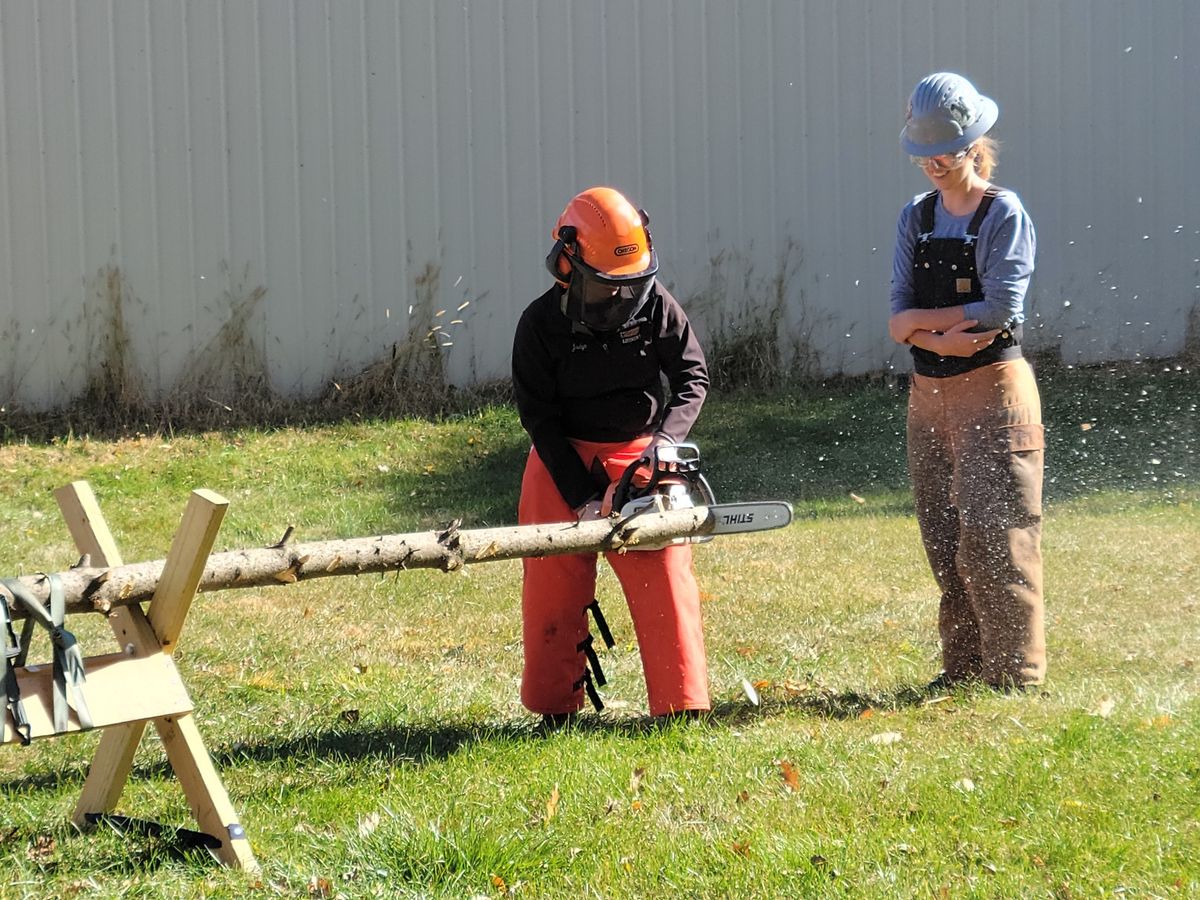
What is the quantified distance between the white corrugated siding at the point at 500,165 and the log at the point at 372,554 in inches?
278

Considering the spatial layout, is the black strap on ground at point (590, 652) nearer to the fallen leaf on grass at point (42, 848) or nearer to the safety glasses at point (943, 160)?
the fallen leaf on grass at point (42, 848)

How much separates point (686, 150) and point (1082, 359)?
3781mm

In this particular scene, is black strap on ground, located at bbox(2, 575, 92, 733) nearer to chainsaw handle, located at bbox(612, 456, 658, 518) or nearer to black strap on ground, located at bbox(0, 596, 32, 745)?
black strap on ground, located at bbox(0, 596, 32, 745)

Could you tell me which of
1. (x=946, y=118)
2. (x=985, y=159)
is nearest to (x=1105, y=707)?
(x=985, y=159)

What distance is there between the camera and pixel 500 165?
35.2ft

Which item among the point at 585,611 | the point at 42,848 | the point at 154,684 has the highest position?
the point at 154,684

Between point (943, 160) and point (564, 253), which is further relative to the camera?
point (943, 160)

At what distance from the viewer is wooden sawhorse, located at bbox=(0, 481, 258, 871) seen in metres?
3.01

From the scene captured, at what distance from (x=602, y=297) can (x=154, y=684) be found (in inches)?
66.7

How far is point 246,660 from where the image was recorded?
5406 mm

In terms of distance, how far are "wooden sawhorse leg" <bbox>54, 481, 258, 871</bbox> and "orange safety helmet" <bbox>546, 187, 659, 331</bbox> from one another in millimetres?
1376

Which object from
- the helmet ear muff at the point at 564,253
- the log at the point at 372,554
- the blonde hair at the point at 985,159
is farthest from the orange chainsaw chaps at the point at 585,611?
the blonde hair at the point at 985,159

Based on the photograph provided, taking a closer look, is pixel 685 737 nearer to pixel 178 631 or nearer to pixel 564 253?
pixel 564 253

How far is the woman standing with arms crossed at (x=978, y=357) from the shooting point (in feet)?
14.1
